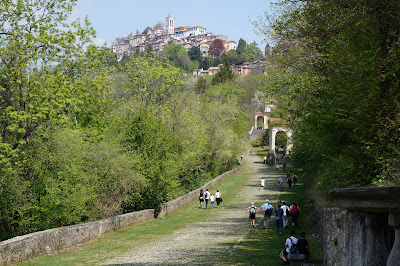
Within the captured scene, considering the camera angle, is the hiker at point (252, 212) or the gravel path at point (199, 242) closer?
the gravel path at point (199, 242)

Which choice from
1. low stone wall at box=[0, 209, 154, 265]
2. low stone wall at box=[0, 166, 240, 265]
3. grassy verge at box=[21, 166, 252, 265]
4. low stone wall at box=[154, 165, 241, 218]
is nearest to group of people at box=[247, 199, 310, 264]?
grassy verge at box=[21, 166, 252, 265]

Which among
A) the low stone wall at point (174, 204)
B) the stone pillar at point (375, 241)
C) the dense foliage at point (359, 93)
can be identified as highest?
the dense foliage at point (359, 93)

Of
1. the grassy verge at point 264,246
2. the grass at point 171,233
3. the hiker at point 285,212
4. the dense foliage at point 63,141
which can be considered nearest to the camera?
the grass at point 171,233

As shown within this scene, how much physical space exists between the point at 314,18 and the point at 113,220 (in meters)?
13.5

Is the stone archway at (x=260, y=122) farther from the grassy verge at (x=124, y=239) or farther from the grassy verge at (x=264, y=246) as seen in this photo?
the grassy verge at (x=264, y=246)

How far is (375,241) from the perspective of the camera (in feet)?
15.2

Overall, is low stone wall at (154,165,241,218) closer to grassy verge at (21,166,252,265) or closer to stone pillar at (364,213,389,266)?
grassy verge at (21,166,252,265)

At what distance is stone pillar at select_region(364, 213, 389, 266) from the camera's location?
4.55 meters

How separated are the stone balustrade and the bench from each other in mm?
10699

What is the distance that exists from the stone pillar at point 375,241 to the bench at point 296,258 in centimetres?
1113

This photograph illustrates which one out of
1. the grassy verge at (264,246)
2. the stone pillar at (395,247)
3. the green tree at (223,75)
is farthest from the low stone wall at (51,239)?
the green tree at (223,75)

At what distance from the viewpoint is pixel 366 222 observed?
15.5 feet

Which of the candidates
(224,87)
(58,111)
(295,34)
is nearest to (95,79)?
(58,111)

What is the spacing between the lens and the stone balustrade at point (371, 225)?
421cm
